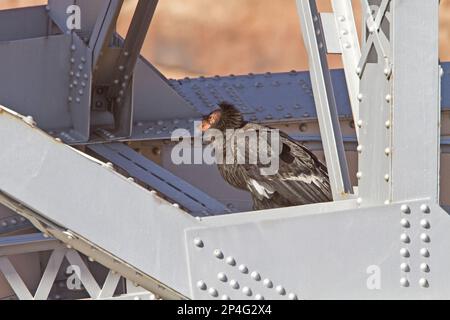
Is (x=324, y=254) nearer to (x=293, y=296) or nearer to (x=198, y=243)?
(x=293, y=296)

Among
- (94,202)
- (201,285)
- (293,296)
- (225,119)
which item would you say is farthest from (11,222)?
(293,296)

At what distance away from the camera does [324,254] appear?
470 cm

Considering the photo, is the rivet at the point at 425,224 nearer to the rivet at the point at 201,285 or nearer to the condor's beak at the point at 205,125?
the rivet at the point at 201,285

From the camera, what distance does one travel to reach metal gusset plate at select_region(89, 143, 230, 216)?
341 inches

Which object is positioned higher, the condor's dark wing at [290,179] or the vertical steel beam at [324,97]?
the condor's dark wing at [290,179]

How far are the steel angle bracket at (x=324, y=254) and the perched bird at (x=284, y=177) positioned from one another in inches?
121

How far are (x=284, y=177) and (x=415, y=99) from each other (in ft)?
10.9

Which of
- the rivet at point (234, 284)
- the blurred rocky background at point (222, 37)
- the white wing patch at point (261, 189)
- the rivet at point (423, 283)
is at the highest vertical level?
the blurred rocky background at point (222, 37)

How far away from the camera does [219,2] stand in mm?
19812

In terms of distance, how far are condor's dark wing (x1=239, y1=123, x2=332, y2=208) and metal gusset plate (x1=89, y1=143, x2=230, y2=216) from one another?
0.61m

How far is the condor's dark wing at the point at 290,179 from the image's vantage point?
792 centimetres

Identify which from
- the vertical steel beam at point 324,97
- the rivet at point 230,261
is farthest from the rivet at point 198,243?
the vertical steel beam at point 324,97
